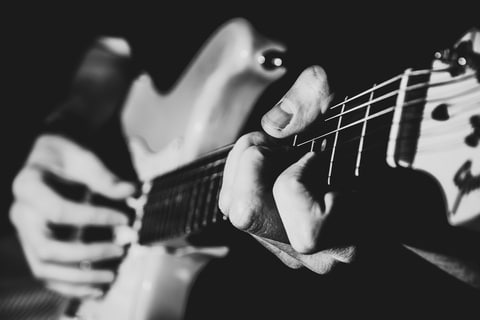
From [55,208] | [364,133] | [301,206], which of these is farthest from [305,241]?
[55,208]

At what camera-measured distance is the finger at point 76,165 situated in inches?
Answer: 38.4

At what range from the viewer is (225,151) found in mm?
663

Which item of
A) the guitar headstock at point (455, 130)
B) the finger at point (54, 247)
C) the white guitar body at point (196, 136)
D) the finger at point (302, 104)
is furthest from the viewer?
the finger at point (54, 247)

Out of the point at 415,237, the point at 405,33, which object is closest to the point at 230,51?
the point at 405,33

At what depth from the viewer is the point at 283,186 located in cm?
43

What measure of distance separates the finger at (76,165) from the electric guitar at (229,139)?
0.23 feet

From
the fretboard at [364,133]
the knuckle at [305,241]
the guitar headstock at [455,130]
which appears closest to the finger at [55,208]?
the fretboard at [364,133]

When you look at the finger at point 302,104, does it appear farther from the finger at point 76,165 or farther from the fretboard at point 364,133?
the finger at point 76,165

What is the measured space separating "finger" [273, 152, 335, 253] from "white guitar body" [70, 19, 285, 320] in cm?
41

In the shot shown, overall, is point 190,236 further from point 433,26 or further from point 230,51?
point 433,26

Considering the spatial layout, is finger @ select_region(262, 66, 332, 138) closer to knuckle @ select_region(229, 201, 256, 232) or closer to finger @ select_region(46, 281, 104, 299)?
knuckle @ select_region(229, 201, 256, 232)

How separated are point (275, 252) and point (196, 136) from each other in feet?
1.15

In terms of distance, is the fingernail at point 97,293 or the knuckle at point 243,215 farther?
the fingernail at point 97,293

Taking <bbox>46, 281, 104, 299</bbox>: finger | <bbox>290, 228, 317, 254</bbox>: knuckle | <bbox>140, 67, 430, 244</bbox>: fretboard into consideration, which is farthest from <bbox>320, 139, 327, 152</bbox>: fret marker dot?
<bbox>46, 281, 104, 299</bbox>: finger
